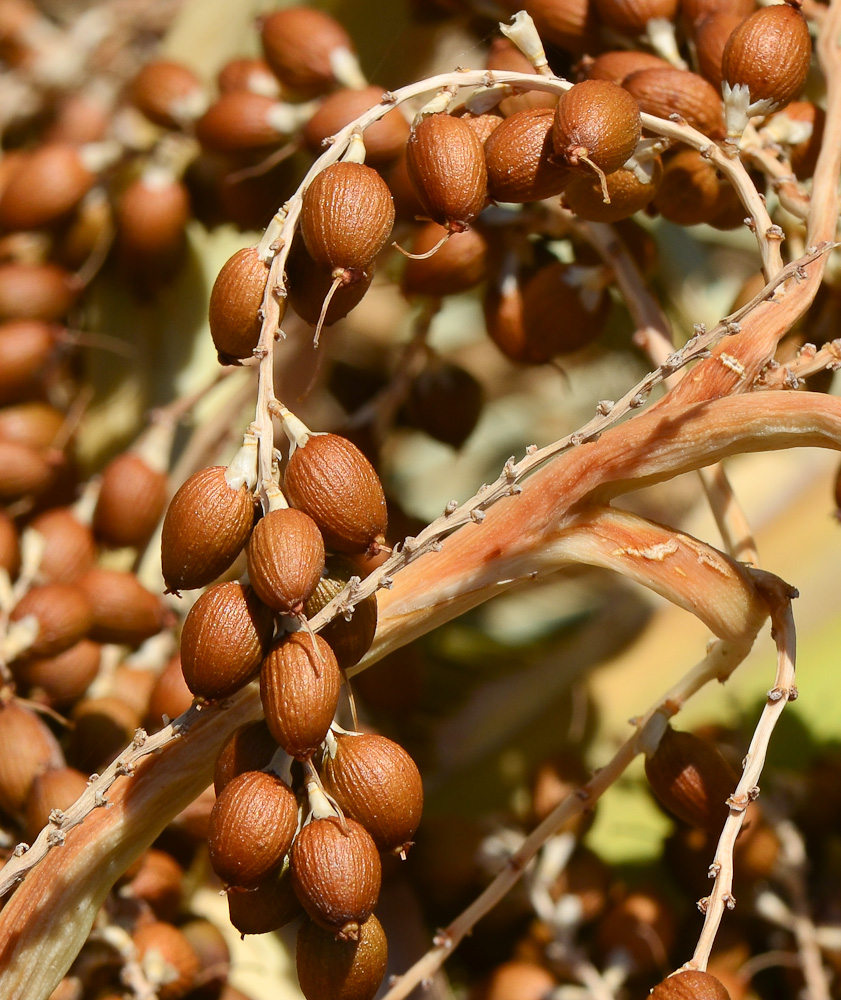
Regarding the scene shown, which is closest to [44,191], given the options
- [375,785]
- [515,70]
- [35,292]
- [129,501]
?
[35,292]

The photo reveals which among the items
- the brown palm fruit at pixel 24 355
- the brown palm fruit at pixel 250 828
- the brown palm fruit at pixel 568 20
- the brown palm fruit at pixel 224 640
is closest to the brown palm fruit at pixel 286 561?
the brown palm fruit at pixel 224 640

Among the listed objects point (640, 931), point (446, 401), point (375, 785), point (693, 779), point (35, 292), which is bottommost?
point (640, 931)

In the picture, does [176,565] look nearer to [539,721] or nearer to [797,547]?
[539,721]

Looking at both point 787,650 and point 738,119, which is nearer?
point 787,650

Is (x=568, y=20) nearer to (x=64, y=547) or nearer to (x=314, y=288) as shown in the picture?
(x=314, y=288)

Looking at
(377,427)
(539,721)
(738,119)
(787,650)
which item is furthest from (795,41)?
(539,721)
